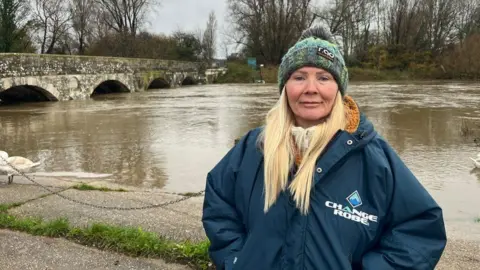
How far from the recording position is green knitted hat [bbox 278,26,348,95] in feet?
6.03

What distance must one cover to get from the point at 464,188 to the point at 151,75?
2880 centimetres

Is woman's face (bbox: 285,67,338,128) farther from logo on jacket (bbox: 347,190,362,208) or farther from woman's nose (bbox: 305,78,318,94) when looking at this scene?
logo on jacket (bbox: 347,190,362,208)

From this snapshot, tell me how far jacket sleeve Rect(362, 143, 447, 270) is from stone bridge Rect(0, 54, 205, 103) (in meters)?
19.7

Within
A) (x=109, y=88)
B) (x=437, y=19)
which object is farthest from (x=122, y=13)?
(x=437, y=19)

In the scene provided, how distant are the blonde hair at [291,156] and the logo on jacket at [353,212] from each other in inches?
4.2

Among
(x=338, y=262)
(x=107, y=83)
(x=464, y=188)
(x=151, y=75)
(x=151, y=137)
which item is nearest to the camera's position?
(x=338, y=262)

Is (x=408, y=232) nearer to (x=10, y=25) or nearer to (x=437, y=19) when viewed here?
(x=10, y=25)

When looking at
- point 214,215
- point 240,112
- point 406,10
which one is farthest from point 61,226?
point 406,10

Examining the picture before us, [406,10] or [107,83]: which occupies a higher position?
[406,10]

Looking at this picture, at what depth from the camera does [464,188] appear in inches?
259

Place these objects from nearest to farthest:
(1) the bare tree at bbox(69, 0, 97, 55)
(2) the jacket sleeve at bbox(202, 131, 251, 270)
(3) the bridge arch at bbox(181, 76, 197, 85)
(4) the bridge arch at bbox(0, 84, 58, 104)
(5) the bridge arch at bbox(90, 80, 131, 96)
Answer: (2) the jacket sleeve at bbox(202, 131, 251, 270) < (4) the bridge arch at bbox(0, 84, 58, 104) < (5) the bridge arch at bbox(90, 80, 131, 96) < (3) the bridge arch at bbox(181, 76, 197, 85) < (1) the bare tree at bbox(69, 0, 97, 55)

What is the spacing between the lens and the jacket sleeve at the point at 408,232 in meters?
1.58

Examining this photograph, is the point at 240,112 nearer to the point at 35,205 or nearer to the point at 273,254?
the point at 35,205

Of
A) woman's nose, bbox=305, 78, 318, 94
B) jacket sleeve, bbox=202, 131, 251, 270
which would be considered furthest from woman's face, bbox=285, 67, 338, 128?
jacket sleeve, bbox=202, 131, 251, 270
